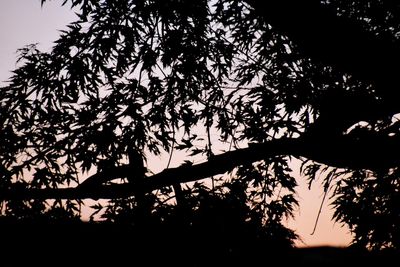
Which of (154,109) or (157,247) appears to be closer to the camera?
(157,247)

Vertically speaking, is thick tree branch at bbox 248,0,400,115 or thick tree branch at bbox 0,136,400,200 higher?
thick tree branch at bbox 248,0,400,115

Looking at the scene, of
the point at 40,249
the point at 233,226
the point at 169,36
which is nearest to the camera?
the point at 233,226

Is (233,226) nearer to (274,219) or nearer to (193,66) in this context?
(274,219)

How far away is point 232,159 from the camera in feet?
5.32

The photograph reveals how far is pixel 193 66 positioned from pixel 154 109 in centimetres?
81

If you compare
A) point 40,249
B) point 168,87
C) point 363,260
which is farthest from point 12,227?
point 363,260

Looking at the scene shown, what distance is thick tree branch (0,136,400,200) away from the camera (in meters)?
1.60

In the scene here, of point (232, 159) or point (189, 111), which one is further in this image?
point (189, 111)

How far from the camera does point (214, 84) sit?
159 inches

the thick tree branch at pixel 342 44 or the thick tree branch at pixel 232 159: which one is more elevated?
the thick tree branch at pixel 342 44

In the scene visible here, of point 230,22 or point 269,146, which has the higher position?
point 230,22

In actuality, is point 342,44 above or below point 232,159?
above

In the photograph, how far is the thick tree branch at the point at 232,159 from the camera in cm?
160

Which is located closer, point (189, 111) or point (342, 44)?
point (342, 44)
